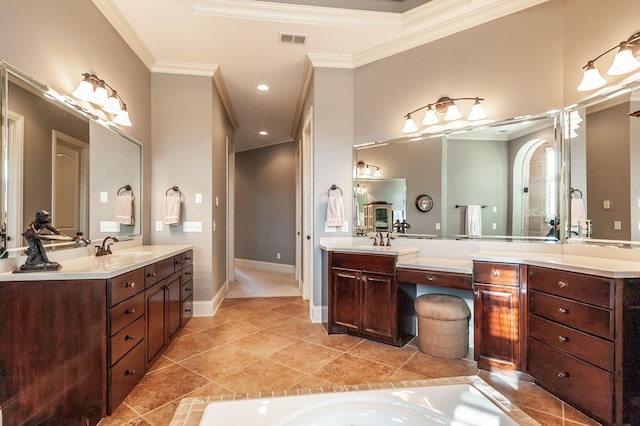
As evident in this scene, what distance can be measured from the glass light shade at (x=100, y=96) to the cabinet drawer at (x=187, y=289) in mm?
1741

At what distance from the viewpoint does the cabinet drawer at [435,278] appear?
2.41 metres

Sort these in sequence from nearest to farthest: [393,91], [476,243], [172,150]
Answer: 1. [476,243]
2. [393,91]
3. [172,150]

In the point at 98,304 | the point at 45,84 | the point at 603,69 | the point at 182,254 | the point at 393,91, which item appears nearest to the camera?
the point at 98,304

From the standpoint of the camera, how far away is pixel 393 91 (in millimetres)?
3230

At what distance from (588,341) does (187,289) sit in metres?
3.24

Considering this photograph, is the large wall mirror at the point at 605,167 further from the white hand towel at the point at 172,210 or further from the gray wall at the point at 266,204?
the gray wall at the point at 266,204

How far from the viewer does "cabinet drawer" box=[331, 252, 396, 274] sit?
106 inches

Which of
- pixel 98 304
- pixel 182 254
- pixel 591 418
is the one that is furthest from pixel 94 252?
pixel 591 418

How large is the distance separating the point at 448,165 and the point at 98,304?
114 inches

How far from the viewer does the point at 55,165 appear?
1.99 metres

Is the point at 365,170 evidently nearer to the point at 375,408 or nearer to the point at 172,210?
the point at 172,210

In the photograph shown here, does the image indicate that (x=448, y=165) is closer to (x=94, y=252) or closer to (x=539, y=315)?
(x=539, y=315)

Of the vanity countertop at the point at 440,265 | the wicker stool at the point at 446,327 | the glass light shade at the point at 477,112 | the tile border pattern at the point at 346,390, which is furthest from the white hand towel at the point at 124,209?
the glass light shade at the point at 477,112

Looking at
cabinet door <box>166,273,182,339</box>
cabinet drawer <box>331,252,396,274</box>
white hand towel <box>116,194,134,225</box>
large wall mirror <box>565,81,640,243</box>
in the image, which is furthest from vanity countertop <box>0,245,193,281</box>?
large wall mirror <box>565,81,640,243</box>
